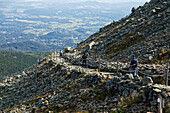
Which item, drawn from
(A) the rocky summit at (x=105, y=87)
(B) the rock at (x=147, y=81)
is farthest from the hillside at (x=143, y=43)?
(B) the rock at (x=147, y=81)

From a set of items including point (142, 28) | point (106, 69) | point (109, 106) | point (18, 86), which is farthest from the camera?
point (142, 28)

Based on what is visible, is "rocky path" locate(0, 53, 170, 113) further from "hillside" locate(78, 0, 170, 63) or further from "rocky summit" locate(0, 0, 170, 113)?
"hillside" locate(78, 0, 170, 63)

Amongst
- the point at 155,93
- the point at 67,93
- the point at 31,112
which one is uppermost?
the point at 155,93

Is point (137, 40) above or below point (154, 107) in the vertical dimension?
above

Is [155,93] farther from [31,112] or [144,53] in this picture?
[144,53]

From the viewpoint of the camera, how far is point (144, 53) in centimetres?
3731

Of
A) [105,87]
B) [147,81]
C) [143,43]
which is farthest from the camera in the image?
[143,43]

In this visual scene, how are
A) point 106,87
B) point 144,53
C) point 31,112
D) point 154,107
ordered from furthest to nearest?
point 144,53
point 31,112
point 106,87
point 154,107

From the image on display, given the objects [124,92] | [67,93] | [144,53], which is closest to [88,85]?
[67,93]

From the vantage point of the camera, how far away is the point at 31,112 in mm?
27125

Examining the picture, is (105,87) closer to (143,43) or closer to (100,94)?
(100,94)

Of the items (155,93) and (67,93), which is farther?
(67,93)

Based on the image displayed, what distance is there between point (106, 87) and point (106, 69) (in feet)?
34.4

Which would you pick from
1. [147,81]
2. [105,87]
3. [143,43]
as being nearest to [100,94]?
[105,87]
